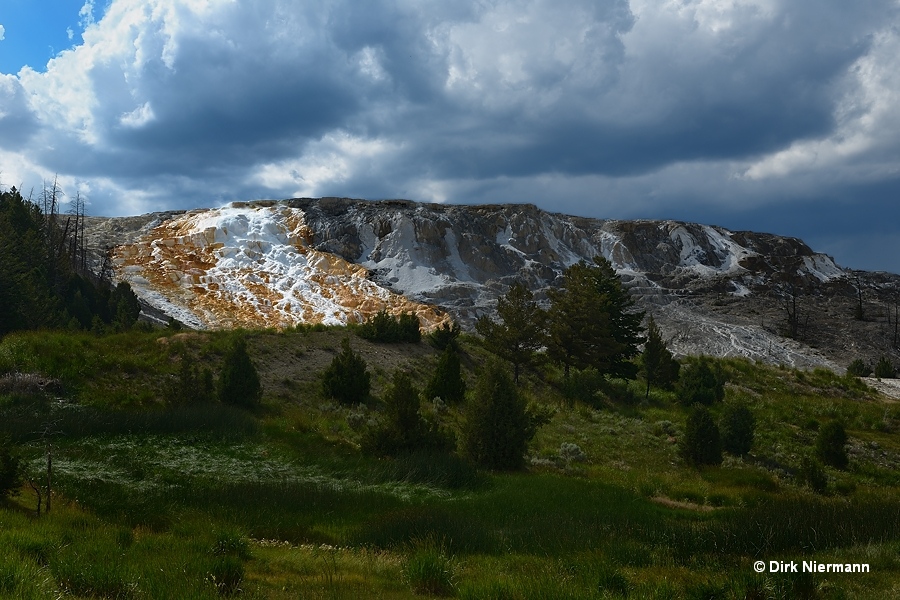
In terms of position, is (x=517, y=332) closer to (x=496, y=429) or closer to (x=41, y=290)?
(x=496, y=429)

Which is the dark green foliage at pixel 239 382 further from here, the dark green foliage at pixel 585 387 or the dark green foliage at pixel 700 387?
the dark green foliage at pixel 700 387

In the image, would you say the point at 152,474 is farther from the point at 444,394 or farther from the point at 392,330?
the point at 392,330

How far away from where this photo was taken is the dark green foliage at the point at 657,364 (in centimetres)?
2927

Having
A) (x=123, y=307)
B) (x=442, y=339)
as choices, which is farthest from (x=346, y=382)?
(x=123, y=307)

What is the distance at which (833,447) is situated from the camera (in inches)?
739

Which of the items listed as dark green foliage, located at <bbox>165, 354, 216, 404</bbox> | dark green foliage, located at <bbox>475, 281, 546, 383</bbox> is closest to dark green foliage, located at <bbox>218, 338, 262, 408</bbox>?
dark green foliage, located at <bbox>165, 354, 216, 404</bbox>

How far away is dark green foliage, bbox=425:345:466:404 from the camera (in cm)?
2323

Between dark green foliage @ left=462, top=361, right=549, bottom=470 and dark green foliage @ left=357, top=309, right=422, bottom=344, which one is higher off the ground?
dark green foliage @ left=357, top=309, right=422, bottom=344

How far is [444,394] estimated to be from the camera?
76.2ft

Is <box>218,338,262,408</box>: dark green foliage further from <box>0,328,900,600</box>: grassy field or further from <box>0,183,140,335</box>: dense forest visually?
<box>0,183,140,335</box>: dense forest

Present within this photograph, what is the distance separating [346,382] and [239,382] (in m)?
3.99

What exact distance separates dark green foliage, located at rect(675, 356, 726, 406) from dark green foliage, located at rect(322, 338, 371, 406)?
13.7m

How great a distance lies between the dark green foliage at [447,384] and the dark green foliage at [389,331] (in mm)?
6005

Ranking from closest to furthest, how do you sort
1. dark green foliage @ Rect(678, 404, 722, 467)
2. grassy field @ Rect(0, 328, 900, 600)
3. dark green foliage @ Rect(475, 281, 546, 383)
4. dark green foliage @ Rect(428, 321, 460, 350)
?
grassy field @ Rect(0, 328, 900, 600) < dark green foliage @ Rect(678, 404, 722, 467) < dark green foliage @ Rect(475, 281, 546, 383) < dark green foliage @ Rect(428, 321, 460, 350)
